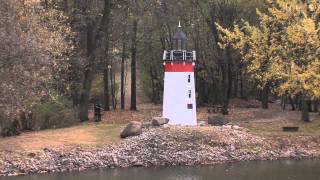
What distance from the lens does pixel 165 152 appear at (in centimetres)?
3234

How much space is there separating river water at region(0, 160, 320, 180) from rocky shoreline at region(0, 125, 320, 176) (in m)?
1.06

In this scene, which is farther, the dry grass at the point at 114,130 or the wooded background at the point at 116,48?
the dry grass at the point at 114,130

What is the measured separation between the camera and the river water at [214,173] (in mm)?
27531

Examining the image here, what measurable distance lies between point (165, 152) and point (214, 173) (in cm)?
436

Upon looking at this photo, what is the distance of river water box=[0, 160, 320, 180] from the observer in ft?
90.3

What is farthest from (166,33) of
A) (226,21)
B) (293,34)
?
(293,34)

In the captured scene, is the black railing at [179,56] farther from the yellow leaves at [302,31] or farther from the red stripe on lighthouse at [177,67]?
the yellow leaves at [302,31]

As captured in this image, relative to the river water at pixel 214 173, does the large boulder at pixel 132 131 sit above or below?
above

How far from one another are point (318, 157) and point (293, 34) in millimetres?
9188

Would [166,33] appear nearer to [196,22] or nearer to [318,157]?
[196,22]

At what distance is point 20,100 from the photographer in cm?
2831

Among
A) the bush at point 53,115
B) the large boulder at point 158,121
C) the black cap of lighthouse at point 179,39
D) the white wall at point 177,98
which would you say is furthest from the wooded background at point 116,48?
the large boulder at point 158,121

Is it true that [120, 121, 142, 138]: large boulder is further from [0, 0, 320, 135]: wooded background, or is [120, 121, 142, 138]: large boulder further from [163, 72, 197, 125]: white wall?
[0, 0, 320, 135]: wooded background

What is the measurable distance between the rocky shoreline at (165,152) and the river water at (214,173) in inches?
41.7
